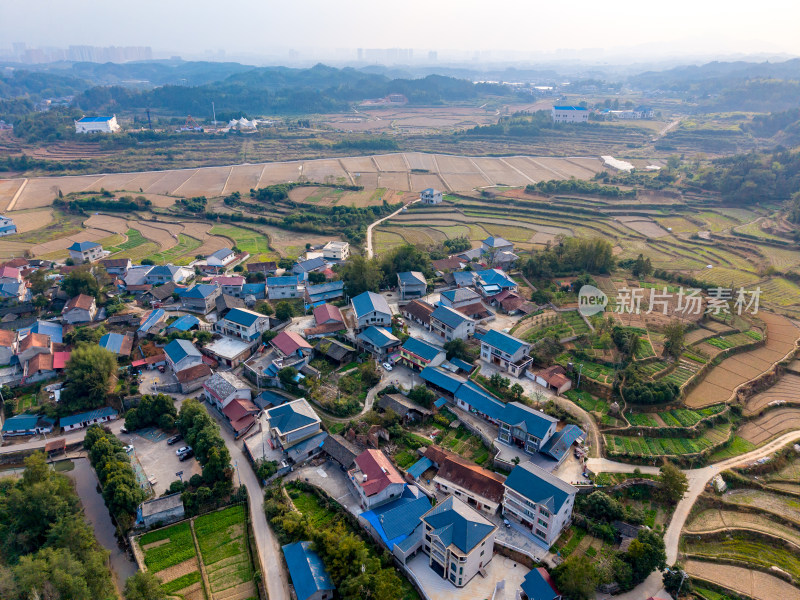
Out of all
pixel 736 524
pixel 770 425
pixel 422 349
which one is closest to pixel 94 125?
pixel 422 349

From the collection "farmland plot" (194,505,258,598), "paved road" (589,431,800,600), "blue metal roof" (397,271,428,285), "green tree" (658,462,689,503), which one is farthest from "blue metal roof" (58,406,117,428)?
"green tree" (658,462,689,503)

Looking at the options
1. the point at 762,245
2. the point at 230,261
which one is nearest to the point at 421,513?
the point at 230,261

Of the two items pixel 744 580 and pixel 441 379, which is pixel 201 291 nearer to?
pixel 441 379

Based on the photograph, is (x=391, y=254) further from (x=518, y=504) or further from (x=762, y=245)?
(x=762, y=245)

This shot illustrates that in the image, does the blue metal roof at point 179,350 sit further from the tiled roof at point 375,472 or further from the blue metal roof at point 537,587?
the blue metal roof at point 537,587

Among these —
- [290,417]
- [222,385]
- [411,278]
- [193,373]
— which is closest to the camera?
[290,417]
